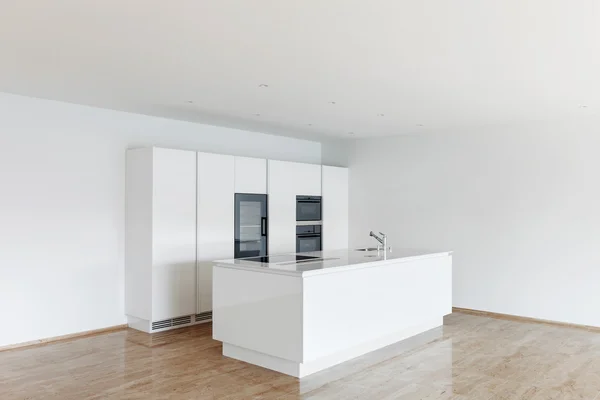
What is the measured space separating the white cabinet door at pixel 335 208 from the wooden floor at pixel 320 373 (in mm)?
2724

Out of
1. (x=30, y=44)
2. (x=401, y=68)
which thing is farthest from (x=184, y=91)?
(x=401, y=68)

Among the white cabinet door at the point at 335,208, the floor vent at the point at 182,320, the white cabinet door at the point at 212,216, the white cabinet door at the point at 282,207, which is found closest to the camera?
the floor vent at the point at 182,320

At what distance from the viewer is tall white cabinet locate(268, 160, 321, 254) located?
6.73 m

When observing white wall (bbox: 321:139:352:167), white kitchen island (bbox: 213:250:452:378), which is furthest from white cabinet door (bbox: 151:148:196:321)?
white wall (bbox: 321:139:352:167)

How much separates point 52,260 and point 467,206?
199 inches

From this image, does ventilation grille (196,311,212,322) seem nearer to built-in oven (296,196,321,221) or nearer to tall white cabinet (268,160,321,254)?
tall white cabinet (268,160,321,254)

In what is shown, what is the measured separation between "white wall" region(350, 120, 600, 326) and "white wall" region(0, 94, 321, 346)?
3657mm

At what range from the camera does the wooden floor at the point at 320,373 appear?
3654 millimetres

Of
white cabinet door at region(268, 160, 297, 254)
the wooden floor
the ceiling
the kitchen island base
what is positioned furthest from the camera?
white cabinet door at region(268, 160, 297, 254)

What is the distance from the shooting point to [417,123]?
638cm

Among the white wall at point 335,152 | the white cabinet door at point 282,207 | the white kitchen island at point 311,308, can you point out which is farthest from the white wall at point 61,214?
the white wall at point 335,152

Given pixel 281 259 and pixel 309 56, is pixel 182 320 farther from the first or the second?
pixel 309 56

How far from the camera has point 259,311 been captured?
4.14 m

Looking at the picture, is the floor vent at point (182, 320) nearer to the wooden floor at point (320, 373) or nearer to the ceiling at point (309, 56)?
the wooden floor at point (320, 373)
